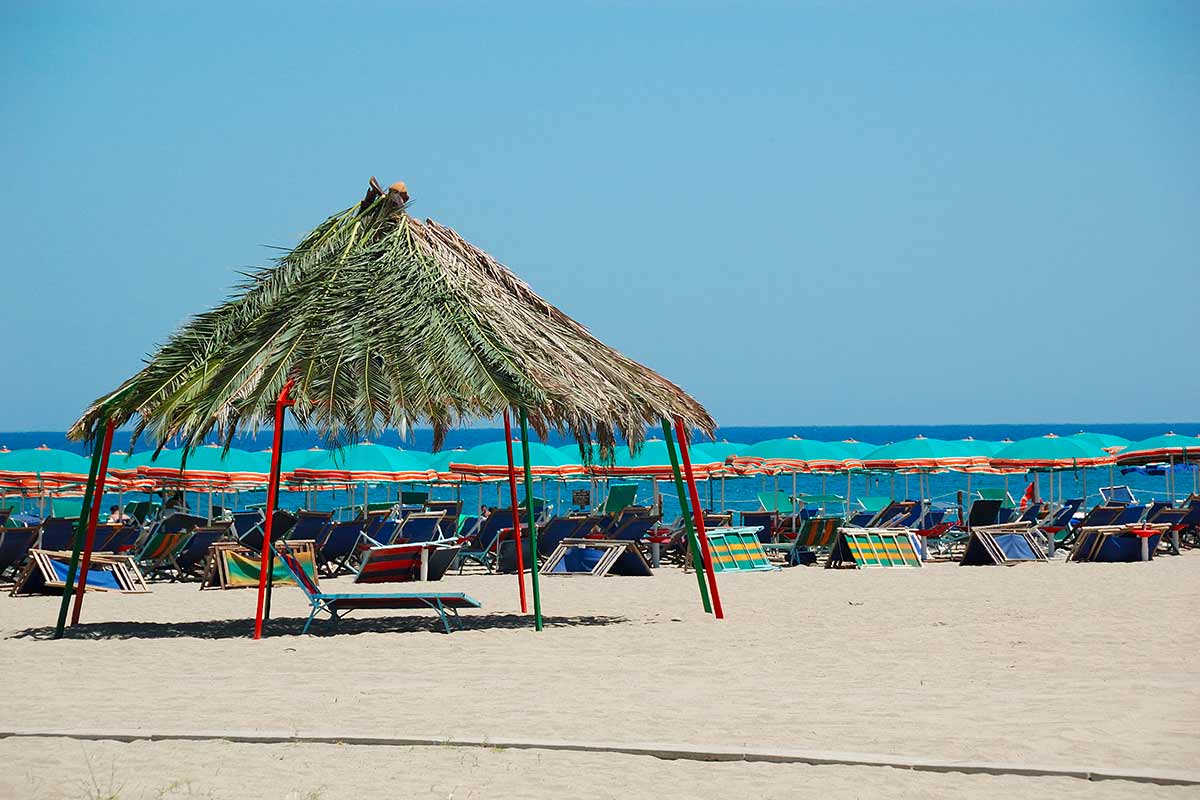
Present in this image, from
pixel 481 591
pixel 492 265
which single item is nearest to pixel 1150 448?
pixel 481 591

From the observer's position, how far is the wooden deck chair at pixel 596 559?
16.4m

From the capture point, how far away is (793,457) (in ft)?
79.9

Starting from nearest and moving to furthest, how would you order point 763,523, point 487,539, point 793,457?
point 487,539 → point 763,523 → point 793,457

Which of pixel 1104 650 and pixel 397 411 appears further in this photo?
pixel 397 411

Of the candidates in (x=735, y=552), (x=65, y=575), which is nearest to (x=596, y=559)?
(x=735, y=552)

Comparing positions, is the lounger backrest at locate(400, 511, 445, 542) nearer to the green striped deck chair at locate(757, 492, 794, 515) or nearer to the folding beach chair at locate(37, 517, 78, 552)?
the folding beach chair at locate(37, 517, 78, 552)

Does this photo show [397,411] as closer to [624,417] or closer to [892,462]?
[624,417]

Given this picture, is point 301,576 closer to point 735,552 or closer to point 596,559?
point 596,559

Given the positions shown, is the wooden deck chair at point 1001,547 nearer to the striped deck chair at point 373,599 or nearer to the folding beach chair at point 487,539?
the folding beach chair at point 487,539

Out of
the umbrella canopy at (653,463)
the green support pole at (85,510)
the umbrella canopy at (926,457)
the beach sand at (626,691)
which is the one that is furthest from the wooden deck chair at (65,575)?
the umbrella canopy at (926,457)

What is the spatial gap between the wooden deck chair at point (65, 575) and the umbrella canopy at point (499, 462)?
8.75 meters

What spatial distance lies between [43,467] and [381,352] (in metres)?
13.3

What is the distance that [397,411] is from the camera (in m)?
10.4

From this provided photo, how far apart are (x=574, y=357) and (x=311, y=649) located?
3.03 meters
